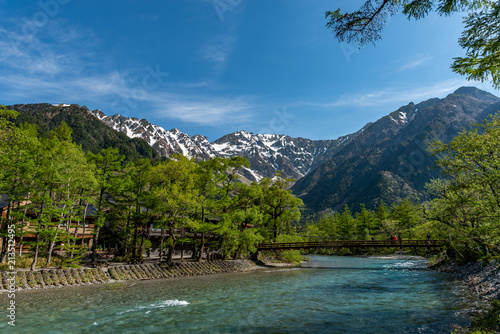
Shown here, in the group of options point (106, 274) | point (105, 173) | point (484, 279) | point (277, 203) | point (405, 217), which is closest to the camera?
point (484, 279)

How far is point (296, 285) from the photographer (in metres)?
25.8

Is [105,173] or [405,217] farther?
[405,217]

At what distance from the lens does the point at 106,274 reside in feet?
87.2

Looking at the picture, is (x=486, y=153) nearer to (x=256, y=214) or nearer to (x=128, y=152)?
(x=256, y=214)

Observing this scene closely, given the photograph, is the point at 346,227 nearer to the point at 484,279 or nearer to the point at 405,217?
the point at 405,217

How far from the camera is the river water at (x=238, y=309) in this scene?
40.2 ft

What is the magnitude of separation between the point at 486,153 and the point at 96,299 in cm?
2383

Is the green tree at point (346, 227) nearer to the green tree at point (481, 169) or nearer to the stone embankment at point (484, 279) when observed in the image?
the stone embankment at point (484, 279)

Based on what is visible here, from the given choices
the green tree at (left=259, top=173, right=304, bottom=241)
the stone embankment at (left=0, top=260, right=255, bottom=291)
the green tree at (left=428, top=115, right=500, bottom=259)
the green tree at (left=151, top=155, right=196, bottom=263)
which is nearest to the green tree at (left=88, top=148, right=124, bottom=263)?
the stone embankment at (left=0, top=260, right=255, bottom=291)

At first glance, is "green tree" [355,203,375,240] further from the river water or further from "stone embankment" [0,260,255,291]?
the river water

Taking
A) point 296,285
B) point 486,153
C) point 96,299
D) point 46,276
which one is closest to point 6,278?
point 46,276

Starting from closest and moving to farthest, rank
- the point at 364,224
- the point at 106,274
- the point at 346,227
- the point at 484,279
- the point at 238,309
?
1. the point at 238,309
2. the point at 484,279
3. the point at 106,274
4. the point at 364,224
5. the point at 346,227

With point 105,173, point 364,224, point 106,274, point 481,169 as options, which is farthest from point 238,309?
point 364,224

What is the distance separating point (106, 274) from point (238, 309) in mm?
17049
